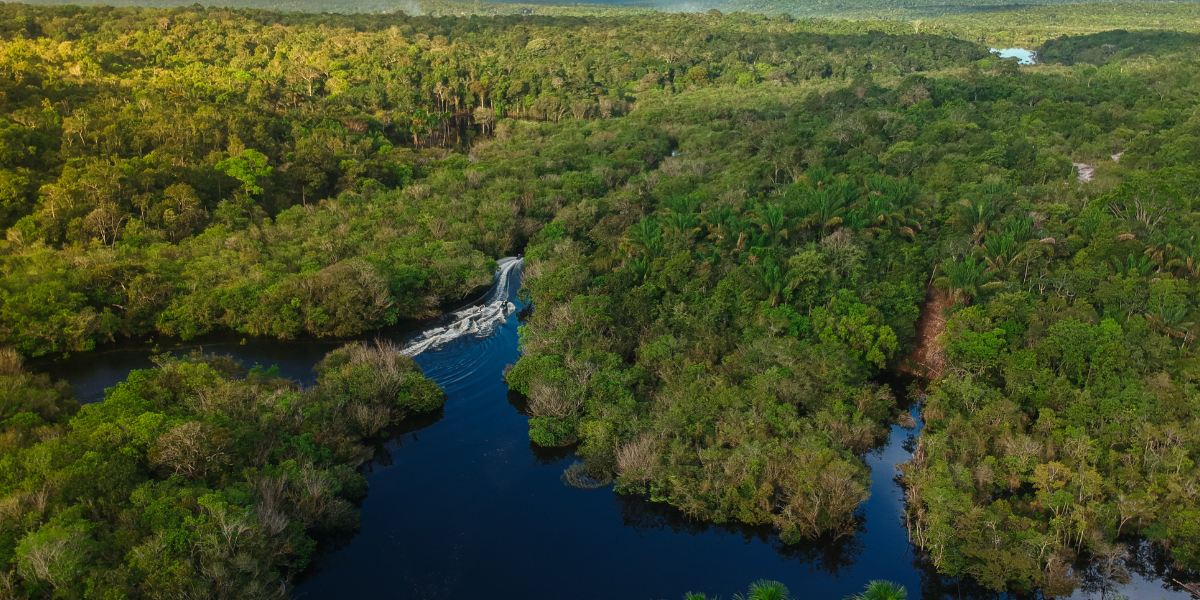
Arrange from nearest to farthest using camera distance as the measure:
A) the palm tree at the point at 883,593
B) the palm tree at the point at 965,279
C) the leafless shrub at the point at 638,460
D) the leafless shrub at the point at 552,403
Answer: the palm tree at the point at 883,593, the leafless shrub at the point at 638,460, the leafless shrub at the point at 552,403, the palm tree at the point at 965,279

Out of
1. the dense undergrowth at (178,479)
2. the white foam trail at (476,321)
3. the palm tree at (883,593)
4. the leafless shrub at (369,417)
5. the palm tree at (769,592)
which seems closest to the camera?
the palm tree at (769,592)

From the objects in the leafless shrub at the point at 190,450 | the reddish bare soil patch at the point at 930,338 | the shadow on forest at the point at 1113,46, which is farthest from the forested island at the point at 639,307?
the shadow on forest at the point at 1113,46

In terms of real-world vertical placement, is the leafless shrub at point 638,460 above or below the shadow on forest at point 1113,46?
below

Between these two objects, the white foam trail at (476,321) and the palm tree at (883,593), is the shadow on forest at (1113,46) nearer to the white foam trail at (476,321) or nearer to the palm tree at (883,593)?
the white foam trail at (476,321)

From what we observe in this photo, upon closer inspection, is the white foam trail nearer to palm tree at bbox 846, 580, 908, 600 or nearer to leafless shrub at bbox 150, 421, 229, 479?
leafless shrub at bbox 150, 421, 229, 479

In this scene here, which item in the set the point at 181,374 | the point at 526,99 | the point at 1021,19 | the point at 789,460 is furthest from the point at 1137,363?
the point at 1021,19

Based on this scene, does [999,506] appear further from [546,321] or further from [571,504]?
[546,321]

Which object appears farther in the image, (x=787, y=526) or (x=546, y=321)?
(x=546, y=321)
